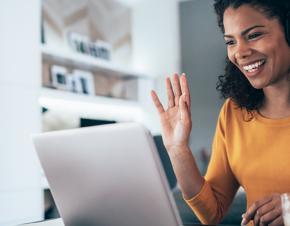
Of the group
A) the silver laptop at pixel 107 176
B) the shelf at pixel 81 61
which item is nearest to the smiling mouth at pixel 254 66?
the silver laptop at pixel 107 176

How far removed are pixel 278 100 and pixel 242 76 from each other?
0.18 meters

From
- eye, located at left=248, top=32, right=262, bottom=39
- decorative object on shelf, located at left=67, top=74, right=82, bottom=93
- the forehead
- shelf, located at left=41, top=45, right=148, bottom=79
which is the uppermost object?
shelf, located at left=41, top=45, right=148, bottom=79

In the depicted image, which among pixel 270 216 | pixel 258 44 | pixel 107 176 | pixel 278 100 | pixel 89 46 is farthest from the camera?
pixel 89 46

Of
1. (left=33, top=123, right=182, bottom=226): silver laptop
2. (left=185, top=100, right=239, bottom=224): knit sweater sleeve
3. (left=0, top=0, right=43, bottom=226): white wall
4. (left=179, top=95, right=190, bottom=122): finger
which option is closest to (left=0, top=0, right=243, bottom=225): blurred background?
(left=0, top=0, right=43, bottom=226): white wall

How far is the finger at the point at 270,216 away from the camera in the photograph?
0.97 metres

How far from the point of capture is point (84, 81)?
3.65 meters

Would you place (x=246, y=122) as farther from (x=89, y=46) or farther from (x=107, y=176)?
(x=89, y=46)

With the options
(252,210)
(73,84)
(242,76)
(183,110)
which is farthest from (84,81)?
(252,210)

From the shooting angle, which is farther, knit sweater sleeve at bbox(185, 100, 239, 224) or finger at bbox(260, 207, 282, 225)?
knit sweater sleeve at bbox(185, 100, 239, 224)

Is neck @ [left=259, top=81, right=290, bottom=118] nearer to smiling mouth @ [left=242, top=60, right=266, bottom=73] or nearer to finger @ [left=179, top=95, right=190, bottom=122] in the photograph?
smiling mouth @ [left=242, top=60, right=266, bottom=73]

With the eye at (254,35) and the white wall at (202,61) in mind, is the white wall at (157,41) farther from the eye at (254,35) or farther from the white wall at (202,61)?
the eye at (254,35)

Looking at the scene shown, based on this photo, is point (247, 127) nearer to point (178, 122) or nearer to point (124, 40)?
point (178, 122)

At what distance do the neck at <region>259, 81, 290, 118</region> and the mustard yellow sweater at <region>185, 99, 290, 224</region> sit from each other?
28 mm

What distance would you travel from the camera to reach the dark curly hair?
4.13 feet
